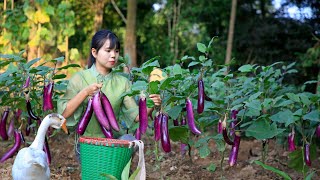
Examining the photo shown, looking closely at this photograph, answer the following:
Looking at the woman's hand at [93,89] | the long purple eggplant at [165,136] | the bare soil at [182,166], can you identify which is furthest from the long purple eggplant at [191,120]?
the bare soil at [182,166]

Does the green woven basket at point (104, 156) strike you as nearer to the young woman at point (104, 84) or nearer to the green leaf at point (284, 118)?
the young woman at point (104, 84)

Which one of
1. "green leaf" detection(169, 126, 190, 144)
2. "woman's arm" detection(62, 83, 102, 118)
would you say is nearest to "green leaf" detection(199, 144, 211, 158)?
"green leaf" detection(169, 126, 190, 144)

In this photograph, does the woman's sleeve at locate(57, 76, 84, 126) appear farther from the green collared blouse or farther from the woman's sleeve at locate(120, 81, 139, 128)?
the woman's sleeve at locate(120, 81, 139, 128)

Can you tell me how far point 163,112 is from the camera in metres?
2.03

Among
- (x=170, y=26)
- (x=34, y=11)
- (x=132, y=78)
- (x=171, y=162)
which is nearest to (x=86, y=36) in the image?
(x=170, y=26)

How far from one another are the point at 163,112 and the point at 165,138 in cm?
12

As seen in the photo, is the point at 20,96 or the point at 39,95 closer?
A: the point at 20,96

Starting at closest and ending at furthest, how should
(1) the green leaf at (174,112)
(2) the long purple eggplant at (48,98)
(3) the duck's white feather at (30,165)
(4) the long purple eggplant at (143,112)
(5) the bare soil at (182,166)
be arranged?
(3) the duck's white feather at (30,165), (4) the long purple eggplant at (143,112), (1) the green leaf at (174,112), (2) the long purple eggplant at (48,98), (5) the bare soil at (182,166)

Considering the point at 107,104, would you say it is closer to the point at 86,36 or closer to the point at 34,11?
the point at 34,11

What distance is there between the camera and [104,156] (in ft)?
6.19

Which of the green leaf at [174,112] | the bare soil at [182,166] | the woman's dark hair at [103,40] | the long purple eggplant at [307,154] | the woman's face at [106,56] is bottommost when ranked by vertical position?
the bare soil at [182,166]

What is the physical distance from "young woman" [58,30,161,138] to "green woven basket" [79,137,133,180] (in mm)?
322

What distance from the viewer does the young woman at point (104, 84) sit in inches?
88.4

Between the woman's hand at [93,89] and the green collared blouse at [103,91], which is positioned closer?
the woman's hand at [93,89]
